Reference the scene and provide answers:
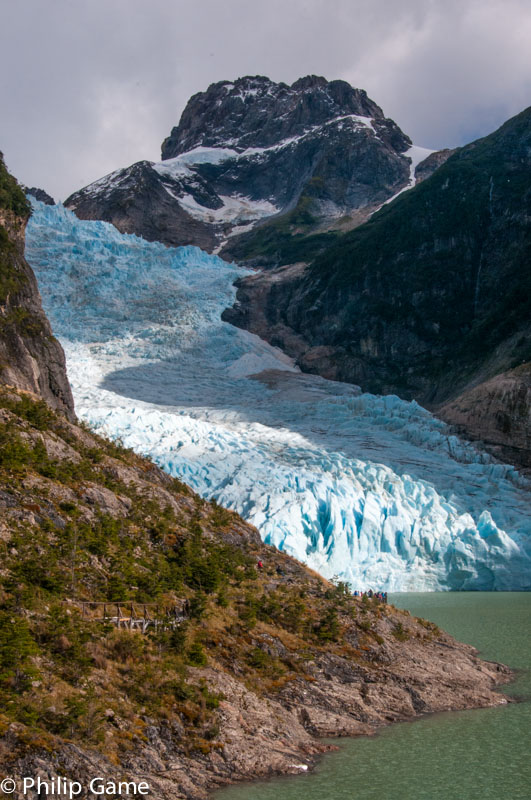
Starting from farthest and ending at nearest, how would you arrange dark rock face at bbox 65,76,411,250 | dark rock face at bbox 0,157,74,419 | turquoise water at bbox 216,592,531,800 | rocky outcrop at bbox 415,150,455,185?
rocky outcrop at bbox 415,150,455,185
dark rock face at bbox 65,76,411,250
dark rock face at bbox 0,157,74,419
turquoise water at bbox 216,592,531,800

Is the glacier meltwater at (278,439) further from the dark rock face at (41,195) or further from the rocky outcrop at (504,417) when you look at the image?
the dark rock face at (41,195)

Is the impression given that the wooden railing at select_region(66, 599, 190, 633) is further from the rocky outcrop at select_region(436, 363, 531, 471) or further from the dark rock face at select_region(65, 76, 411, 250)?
the dark rock face at select_region(65, 76, 411, 250)

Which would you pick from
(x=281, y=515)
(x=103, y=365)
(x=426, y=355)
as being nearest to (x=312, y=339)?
(x=426, y=355)

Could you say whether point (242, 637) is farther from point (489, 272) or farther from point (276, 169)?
point (276, 169)

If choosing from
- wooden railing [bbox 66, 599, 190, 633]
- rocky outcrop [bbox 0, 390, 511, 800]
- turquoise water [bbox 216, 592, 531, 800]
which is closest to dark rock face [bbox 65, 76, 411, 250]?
rocky outcrop [bbox 0, 390, 511, 800]

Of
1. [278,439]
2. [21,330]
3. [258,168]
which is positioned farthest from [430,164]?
[21,330]

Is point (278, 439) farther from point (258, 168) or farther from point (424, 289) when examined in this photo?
point (258, 168)
